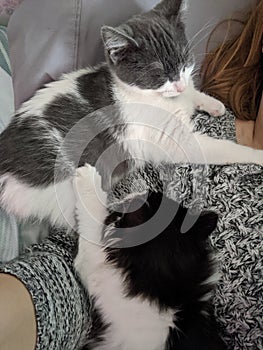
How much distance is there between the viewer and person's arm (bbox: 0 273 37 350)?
97 cm

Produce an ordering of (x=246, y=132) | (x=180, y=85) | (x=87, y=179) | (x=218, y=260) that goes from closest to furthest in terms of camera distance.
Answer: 1. (x=218, y=260)
2. (x=87, y=179)
3. (x=180, y=85)
4. (x=246, y=132)

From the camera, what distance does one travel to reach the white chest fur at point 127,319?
109 cm

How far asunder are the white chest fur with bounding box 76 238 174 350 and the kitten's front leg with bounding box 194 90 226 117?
1.77 ft

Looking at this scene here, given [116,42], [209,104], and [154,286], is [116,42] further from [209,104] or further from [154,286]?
[154,286]

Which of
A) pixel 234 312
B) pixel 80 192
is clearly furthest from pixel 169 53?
pixel 234 312

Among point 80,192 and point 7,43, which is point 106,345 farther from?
point 7,43

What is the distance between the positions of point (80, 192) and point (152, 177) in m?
0.18

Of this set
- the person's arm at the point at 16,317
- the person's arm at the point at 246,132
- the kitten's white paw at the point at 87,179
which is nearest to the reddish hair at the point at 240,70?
the person's arm at the point at 246,132

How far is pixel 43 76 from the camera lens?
141 centimetres

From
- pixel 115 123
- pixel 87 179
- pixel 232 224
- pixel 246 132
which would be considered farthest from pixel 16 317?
pixel 246 132

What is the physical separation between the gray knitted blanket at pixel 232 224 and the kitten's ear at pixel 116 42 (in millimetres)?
304

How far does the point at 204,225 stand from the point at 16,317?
0.42 m

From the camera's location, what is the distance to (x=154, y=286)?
3.54ft

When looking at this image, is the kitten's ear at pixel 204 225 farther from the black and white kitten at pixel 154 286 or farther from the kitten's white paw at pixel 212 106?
the kitten's white paw at pixel 212 106
